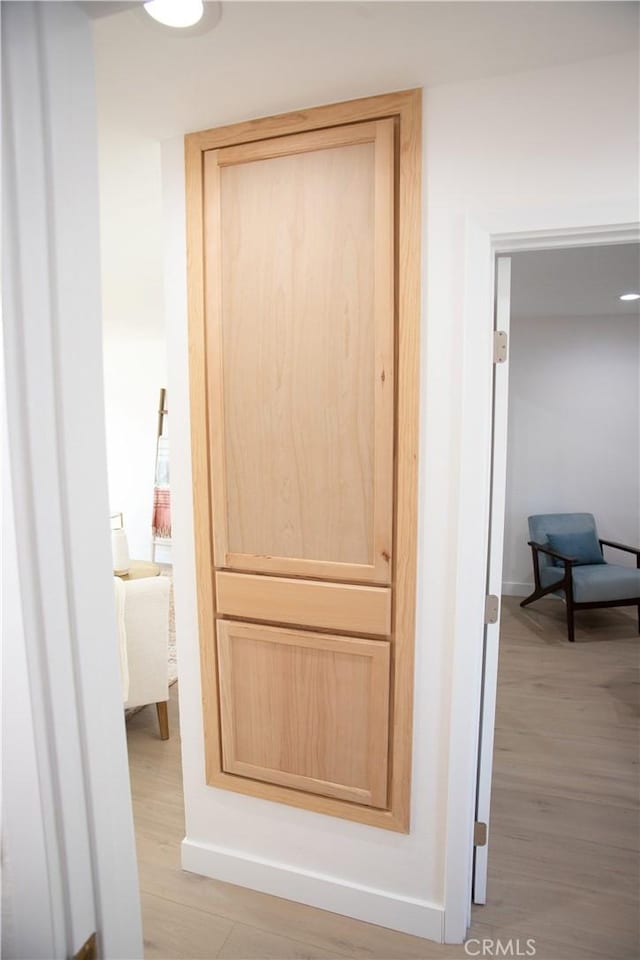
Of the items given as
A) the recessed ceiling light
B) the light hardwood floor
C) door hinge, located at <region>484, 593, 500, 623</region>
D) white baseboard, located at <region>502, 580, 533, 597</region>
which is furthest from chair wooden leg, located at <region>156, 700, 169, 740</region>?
white baseboard, located at <region>502, 580, 533, 597</region>

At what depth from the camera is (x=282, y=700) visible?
169 cm

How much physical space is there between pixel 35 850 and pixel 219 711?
122 cm

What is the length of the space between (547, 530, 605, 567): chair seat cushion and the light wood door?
331 cm

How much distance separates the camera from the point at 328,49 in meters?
1.22

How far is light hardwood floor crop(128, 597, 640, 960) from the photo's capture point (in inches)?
63.2

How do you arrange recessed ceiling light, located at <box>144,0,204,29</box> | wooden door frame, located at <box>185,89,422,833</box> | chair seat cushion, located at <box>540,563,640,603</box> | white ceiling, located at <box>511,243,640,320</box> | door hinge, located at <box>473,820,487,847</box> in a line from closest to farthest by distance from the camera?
recessed ceiling light, located at <box>144,0,204,29</box>
wooden door frame, located at <box>185,89,422,833</box>
door hinge, located at <box>473,820,487,847</box>
white ceiling, located at <box>511,243,640,320</box>
chair seat cushion, located at <box>540,563,640,603</box>

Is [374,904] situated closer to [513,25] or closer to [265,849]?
[265,849]

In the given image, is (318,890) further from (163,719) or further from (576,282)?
(576,282)

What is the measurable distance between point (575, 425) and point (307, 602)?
3.97 m

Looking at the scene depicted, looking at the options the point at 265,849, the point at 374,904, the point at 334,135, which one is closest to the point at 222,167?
the point at 334,135

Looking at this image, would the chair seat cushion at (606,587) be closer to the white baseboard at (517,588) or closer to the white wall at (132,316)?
the white baseboard at (517,588)

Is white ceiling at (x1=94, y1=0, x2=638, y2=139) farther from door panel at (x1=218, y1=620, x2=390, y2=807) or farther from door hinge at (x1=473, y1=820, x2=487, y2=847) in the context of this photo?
door hinge at (x1=473, y1=820, x2=487, y2=847)

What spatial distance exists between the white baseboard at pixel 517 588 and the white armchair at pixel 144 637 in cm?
340

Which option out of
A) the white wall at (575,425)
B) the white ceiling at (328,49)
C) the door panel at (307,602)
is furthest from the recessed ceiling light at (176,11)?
the white wall at (575,425)
